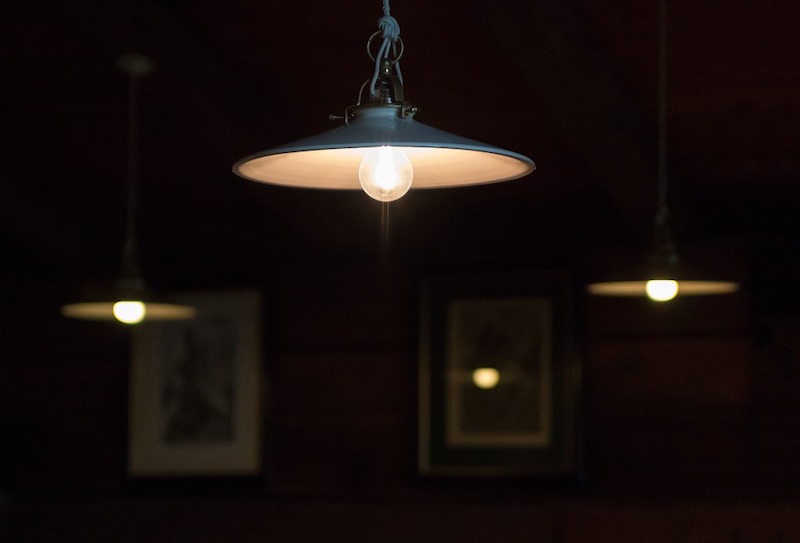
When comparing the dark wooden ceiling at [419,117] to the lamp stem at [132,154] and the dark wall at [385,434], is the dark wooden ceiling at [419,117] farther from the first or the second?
the dark wall at [385,434]

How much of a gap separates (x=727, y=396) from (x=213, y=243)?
224 centimetres

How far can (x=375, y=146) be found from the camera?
1824mm

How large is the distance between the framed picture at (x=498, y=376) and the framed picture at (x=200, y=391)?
80 cm

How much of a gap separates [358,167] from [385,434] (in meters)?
3.39

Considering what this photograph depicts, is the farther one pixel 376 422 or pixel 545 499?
pixel 376 422

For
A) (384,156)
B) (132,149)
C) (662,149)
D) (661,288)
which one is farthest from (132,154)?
(384,156)

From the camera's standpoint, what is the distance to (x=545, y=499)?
5.09 m

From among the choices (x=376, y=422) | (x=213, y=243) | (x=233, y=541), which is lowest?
(x=233, y=541)

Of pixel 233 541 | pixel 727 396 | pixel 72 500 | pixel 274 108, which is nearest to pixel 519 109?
pixel 274 108

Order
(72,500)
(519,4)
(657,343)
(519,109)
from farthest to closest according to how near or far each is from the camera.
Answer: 1. (72,500)
2. (657,343)
3. (519,109)
4. (519,4)

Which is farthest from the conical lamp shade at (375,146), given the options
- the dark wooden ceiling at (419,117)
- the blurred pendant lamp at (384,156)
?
the dark wooden ceiling at (419,117)

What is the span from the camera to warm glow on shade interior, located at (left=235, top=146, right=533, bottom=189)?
1.99m

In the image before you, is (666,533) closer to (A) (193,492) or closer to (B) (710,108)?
(B) (710,108)

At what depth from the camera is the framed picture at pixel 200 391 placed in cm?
565
